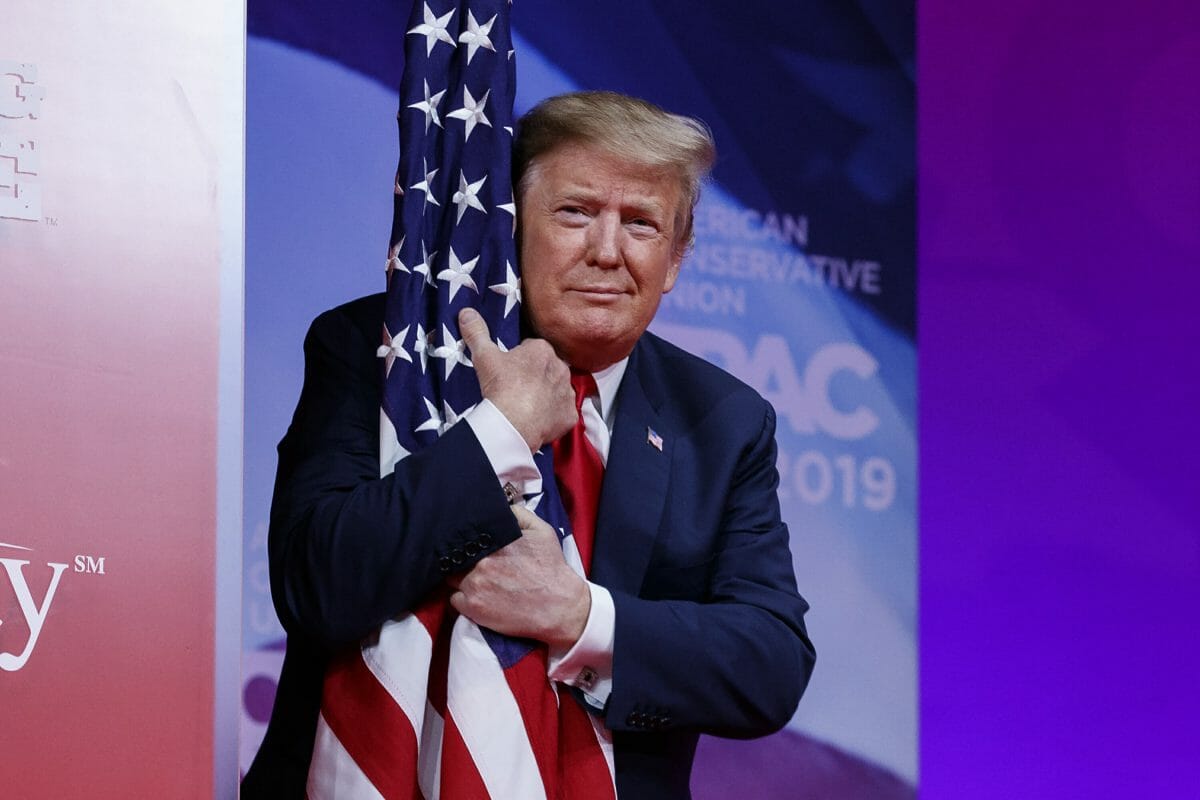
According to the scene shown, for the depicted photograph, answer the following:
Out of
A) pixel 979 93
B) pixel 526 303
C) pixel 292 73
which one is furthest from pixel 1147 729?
pixel 292 73

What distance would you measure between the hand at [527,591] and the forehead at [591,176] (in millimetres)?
481

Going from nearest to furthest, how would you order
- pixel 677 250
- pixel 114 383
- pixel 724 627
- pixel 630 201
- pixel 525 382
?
pixel 114 383 → pixel 525 382 → pixel 724 627 → pixel 630 201 → pixel 677 250

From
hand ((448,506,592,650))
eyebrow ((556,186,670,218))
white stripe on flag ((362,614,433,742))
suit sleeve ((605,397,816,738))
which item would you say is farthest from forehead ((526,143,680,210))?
white stripe on flag ((362,614,433,742))

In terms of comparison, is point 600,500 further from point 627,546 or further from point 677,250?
point 677,250

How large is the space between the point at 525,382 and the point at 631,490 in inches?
11.2

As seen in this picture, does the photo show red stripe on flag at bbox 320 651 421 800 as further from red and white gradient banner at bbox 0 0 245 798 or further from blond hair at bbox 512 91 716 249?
blond hair at bbox 512 91 716 249

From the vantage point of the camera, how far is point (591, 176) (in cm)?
200

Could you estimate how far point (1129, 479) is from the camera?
328 cm

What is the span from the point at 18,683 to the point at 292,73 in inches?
63.2

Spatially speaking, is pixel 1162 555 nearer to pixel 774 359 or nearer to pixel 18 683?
pixel 774 359

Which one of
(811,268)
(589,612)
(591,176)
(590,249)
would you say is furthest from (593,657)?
(811,268)

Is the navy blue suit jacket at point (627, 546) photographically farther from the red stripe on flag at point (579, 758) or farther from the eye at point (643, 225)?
the eye at point (643, 225)

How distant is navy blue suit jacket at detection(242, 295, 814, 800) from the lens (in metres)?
1.71

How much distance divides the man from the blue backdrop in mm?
707
